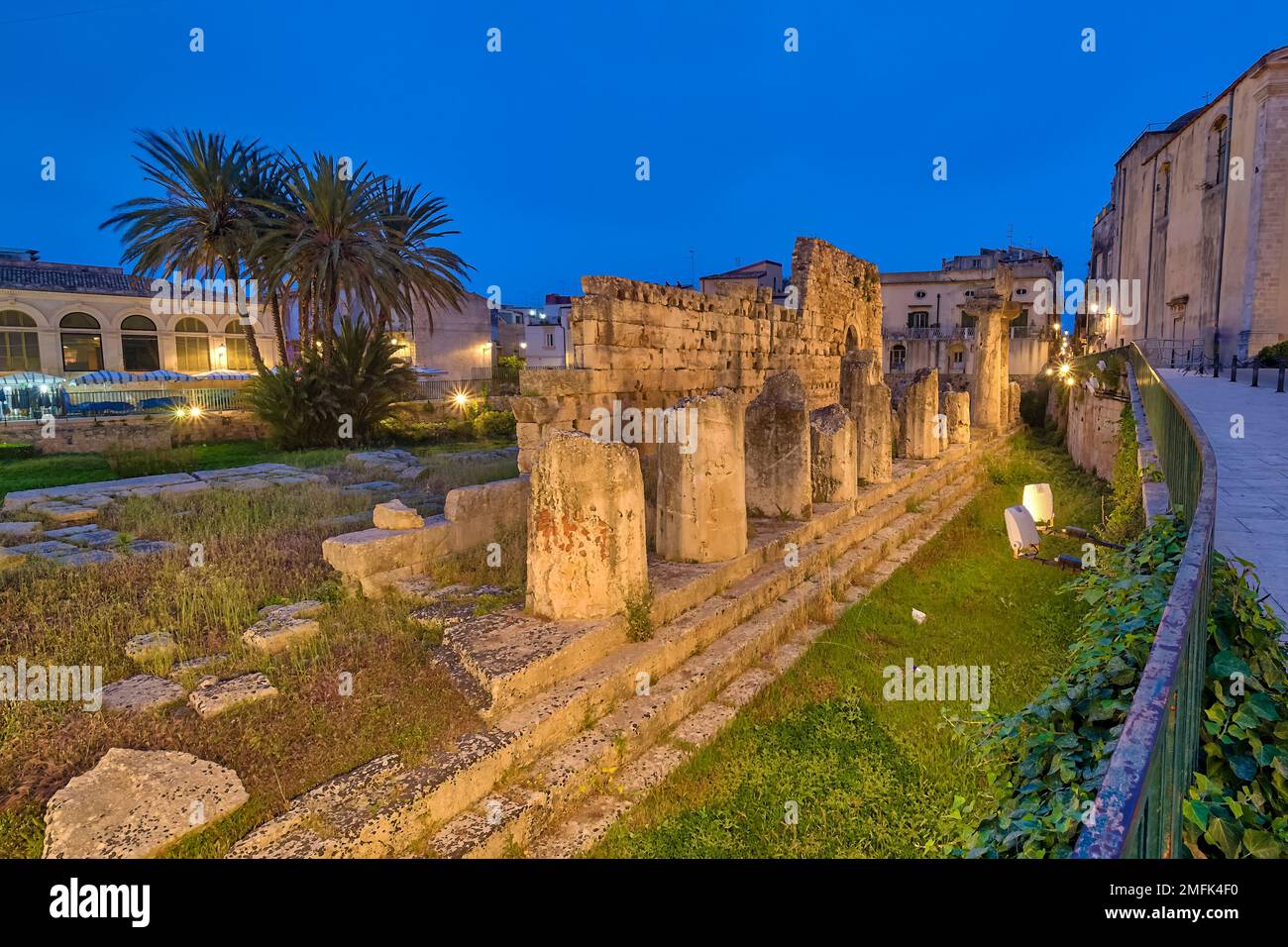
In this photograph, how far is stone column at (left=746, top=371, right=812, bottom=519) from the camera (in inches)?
329

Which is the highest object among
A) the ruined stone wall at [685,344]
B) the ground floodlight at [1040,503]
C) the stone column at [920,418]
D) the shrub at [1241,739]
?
the ruined stone wall at [685,344]

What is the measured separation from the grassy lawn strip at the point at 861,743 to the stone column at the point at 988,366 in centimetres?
1317

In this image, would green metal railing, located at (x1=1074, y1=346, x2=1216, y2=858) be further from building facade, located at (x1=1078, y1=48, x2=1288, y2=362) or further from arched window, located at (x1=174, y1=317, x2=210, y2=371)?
arched window, located at (x1=174, y1=317, x2=210, y2=371)

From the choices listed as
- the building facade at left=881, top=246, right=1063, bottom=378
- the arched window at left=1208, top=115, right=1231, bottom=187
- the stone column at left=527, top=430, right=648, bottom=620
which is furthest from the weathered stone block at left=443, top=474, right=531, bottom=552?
the building facade at left=881, top=246, right=1063, bottom=378

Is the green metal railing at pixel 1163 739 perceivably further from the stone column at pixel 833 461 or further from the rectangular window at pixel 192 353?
the rectangular window at pixel 192 353

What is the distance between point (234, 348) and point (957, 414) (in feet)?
95.5

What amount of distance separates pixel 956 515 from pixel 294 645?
10135 mm

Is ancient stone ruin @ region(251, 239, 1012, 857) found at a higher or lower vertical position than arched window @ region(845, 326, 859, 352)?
lower

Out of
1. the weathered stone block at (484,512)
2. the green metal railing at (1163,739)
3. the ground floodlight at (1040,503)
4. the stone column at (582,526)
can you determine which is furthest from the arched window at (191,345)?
the green metal railing at (1163,739)

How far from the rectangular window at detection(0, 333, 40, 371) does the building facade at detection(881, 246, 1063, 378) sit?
37.7 metres

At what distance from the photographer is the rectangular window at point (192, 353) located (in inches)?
1181

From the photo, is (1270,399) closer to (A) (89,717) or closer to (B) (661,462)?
(B) (661,462)
